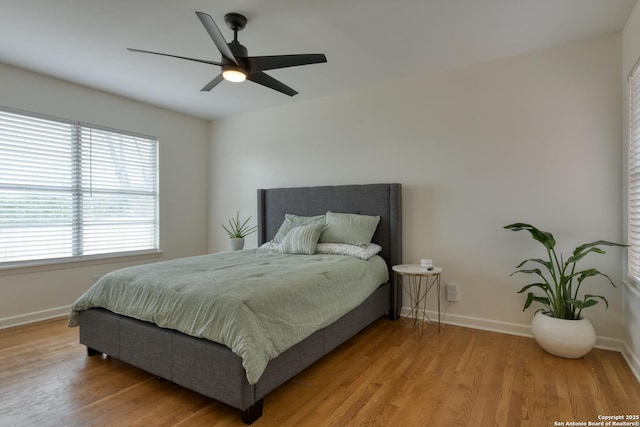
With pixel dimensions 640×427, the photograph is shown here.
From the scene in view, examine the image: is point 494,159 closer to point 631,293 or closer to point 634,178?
point 634,178

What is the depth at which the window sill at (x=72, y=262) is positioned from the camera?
327cm

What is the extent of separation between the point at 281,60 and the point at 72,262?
331 centimetres

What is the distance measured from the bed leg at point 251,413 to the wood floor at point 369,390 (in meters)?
0.04

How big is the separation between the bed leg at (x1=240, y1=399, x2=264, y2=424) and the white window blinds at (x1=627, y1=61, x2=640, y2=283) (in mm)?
2653

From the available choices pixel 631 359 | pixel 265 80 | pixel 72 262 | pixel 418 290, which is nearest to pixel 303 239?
pixel 418 290

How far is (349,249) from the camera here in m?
3.28

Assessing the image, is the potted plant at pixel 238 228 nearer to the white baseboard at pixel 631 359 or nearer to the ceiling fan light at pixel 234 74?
the ceiling fan light at pixel 234 74

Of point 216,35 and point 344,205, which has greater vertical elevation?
point 216,35

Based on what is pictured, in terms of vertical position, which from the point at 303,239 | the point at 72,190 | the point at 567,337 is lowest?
the point at 567,337

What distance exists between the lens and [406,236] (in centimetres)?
356

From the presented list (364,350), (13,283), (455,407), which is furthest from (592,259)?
(13,283)

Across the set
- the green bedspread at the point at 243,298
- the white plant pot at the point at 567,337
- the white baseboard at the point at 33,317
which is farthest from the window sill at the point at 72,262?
the white plant pot at the point at 567,337

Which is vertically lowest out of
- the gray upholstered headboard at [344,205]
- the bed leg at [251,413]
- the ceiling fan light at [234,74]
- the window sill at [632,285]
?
the bed leg at [251,413]

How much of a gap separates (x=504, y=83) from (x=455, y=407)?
9.18ft
